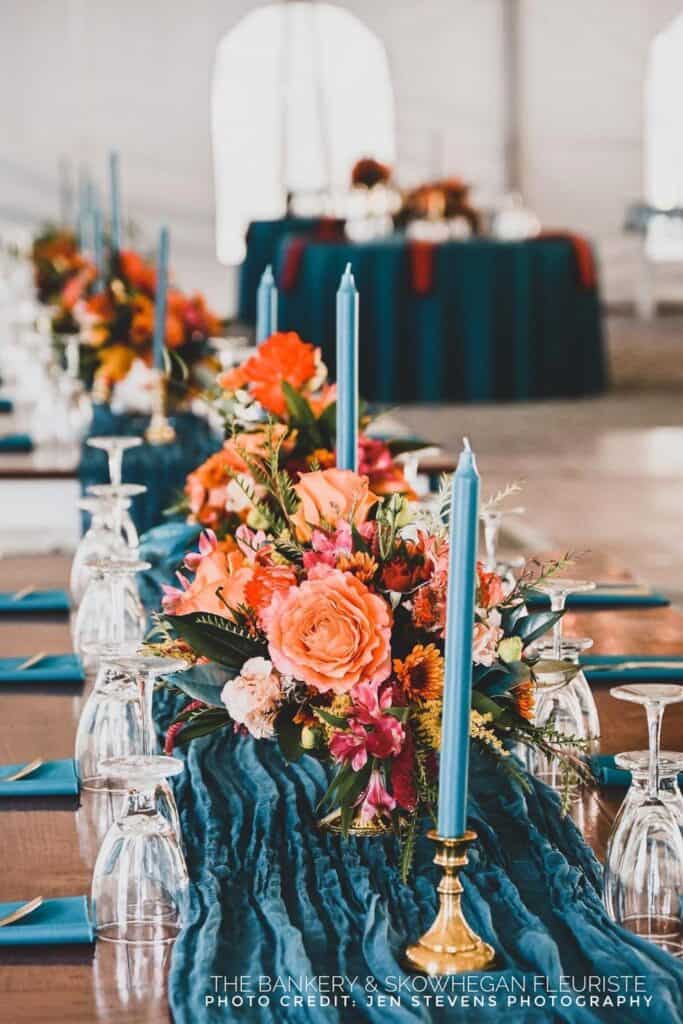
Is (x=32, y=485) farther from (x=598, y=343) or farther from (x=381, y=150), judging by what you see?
(x=381, y=150)

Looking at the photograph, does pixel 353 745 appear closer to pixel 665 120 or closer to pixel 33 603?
pixel 33 603

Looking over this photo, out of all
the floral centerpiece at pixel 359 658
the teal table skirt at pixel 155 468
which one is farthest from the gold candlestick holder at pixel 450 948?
the teal table skirt at pixel 155 468

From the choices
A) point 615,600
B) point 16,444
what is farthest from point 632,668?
point 16,444

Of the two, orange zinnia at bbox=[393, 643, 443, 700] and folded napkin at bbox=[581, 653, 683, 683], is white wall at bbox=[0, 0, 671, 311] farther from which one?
orange zinnia at bbox=[393, 643, 443, 700]

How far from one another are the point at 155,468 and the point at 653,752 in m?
2.64

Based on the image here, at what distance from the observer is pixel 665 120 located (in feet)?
57.3

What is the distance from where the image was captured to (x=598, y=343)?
11.6 meters

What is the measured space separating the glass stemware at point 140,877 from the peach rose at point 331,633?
13 centimetres

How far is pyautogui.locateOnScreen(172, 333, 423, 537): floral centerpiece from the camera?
2.47m

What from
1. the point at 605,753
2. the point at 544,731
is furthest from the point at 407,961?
the point at 605,753

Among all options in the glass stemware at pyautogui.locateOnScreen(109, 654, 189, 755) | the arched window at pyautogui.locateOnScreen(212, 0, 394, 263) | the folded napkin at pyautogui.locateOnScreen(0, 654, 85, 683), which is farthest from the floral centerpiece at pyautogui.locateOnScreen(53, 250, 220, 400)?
the arched window at pyautogui.locateOnScreen(212, 0, 394, 263)

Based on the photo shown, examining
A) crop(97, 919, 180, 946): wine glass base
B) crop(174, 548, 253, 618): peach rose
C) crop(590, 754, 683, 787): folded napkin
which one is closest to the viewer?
crop(97, 919, 180, 946): wine glass base

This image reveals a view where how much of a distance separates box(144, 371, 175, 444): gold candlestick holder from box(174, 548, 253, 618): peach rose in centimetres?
248

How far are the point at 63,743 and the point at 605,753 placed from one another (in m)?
0.60
